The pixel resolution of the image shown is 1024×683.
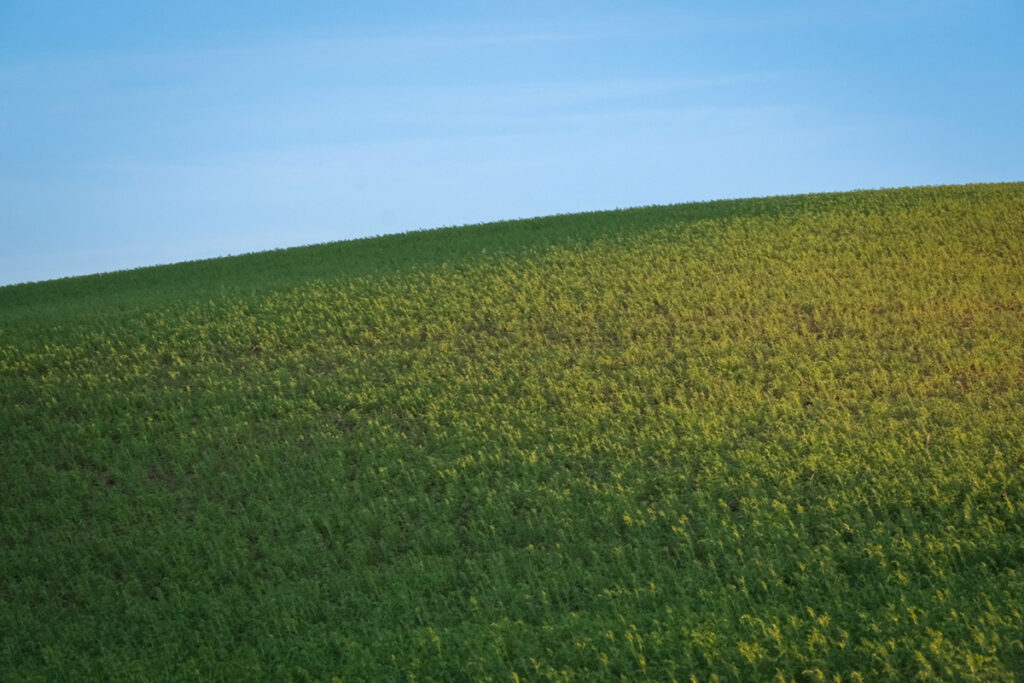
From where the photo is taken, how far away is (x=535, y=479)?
13.3 m

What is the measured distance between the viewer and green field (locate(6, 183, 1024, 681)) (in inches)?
380

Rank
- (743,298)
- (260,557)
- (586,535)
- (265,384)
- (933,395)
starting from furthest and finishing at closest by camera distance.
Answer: (743,298), (265,384), (933,395), (260,557), (586,535)

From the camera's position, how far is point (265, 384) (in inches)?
722

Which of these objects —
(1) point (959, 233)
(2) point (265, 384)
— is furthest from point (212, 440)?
(1) point (959, 233)

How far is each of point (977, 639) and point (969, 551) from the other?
6.73 ft

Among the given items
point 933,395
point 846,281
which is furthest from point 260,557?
point 846,281

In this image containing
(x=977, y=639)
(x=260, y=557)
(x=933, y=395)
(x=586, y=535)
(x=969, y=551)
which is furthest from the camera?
(x=933, y=395)

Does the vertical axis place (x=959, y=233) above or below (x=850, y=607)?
above

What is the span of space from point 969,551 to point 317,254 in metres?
28.0

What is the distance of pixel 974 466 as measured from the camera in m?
12.0

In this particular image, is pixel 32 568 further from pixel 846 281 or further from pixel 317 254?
pixel 317 254

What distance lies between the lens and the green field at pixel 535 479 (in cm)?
966

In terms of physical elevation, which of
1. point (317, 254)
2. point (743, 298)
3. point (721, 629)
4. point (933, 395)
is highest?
point (317, 254)

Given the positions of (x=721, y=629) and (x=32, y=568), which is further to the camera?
(x=32, y=568)
